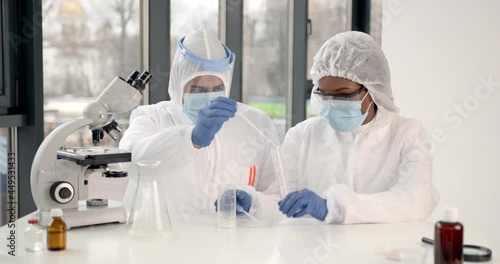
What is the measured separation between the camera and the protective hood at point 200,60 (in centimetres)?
213

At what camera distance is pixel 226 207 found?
6.12 feet

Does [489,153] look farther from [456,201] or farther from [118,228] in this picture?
[118,228]

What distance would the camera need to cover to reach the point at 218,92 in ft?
7.05

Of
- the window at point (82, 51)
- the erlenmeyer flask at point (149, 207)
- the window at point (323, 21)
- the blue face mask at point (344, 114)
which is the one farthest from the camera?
the window at point (323, 21)

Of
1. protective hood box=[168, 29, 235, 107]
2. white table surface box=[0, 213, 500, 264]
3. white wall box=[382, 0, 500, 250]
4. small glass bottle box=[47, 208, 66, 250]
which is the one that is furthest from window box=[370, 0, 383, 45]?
small glass bottle box=[47, 208, 66, 250]

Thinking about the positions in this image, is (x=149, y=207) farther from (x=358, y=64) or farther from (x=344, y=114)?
(x=358, y=64)

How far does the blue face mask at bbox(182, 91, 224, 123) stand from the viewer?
2152mm

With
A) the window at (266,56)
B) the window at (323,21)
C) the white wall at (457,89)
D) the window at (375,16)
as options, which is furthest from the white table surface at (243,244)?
the window at (375,16)

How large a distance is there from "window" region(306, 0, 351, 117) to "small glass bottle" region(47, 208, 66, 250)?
281cm

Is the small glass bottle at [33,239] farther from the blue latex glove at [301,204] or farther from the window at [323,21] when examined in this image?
the window at [323,21]

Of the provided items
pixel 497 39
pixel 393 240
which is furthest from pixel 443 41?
pixel 393 240

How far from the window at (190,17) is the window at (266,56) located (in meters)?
0.33

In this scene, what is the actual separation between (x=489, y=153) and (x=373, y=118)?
4.42ft

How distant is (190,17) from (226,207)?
179 cm
